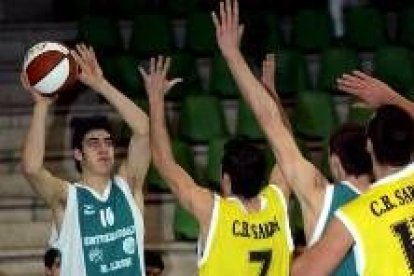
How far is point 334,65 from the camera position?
720 centimetres

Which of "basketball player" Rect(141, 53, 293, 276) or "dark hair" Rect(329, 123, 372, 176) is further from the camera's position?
"basketball player" Rect(141, 53, 293, 276)

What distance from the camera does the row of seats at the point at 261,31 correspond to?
25.5 feet

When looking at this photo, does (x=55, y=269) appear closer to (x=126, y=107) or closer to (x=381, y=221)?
(x=126, y=107)

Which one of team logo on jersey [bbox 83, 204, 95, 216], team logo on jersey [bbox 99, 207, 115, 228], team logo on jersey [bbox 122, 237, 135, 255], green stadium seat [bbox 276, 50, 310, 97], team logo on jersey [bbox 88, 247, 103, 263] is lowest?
team logo on jersey [bbox 88, 247, 103, 263]

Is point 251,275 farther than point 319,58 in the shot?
No

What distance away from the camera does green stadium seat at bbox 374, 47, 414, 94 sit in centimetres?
705

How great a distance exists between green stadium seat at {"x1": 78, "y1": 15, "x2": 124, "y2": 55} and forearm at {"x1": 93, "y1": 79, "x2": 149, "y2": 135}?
3500 mm

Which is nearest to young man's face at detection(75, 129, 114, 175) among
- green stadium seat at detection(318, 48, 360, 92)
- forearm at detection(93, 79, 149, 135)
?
forearm at detection(93, 79, 149, 135)

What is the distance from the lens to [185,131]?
6793 mm

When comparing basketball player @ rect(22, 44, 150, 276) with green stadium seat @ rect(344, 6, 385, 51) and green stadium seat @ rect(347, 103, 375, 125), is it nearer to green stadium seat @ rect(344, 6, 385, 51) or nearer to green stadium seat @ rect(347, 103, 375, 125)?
green stadium seat @ rect(347, 103, 375, 125)

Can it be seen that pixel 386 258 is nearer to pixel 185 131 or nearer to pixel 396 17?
pixel 185 131

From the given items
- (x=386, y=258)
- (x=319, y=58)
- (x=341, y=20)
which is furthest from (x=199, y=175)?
(x=386, y=258)

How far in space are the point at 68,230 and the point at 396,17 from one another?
481 cm

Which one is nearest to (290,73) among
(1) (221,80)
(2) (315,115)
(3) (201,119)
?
(1) (221,80)
